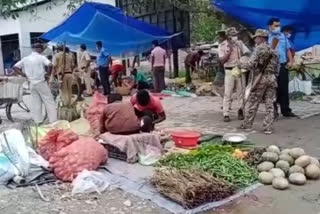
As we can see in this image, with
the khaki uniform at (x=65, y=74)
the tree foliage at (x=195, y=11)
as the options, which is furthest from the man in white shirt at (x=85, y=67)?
the khaki uniform at (x=65, y=74)

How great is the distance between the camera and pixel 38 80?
29.4ft

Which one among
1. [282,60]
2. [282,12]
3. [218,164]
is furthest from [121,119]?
[282,12]

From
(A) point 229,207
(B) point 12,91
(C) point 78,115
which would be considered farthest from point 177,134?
(B) point 12,91

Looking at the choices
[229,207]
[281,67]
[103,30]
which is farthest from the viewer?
[103,30]

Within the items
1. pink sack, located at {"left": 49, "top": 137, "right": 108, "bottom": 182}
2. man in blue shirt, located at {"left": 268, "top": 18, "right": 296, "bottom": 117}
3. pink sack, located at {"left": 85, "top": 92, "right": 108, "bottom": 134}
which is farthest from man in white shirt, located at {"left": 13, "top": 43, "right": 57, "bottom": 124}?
man in blue shirt, located at {"left": 268, "top": 18, "right": 296, "bottom": 117}

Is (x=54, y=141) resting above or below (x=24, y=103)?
above

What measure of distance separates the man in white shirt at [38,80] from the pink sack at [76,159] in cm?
344

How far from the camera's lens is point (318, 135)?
719 centimetres

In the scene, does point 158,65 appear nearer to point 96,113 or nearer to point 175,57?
point 175,57

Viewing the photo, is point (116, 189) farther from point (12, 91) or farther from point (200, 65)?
point (200, 65)

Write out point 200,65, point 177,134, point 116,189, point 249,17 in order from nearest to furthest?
point 116,189 < point 177,134 < point 249,17 < point 200,65

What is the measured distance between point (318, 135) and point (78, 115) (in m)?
4.57

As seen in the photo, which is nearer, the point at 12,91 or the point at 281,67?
the point at 281,67

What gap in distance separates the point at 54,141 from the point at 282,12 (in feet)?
16.3
